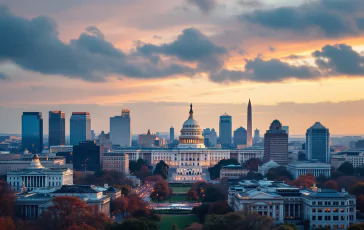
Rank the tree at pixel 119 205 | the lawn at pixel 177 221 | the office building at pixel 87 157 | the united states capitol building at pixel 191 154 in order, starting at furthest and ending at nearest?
1. the united states capitol building at pixel 191 154
2. the office building at pixel 87 157
3. the tree at pixel 119 205
4. the lawn at pixel 177 221

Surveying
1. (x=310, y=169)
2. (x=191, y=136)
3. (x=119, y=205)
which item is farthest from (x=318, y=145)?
(x=119, y=205)

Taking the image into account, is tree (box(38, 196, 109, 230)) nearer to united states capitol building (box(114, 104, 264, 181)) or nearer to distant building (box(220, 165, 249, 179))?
distant building (box(220, 165, 249, 179))

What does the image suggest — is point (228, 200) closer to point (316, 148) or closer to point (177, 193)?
point (177, 193)

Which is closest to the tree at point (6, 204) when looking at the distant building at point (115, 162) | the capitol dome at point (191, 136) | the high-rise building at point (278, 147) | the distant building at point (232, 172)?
Result: the distant building at point (232, 172)

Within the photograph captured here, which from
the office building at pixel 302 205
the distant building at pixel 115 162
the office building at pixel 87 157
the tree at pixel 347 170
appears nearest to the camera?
the office building at pixel 302 205

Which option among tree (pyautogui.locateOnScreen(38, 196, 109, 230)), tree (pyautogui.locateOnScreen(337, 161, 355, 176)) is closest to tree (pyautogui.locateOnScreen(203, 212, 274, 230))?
tree (pyautogui.locateOnScreen(38, 196, 109, 230))

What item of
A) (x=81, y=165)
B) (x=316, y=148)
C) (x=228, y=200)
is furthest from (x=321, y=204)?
(x=316, y=148)

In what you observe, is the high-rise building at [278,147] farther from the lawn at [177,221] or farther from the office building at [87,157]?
the lawn at [177,221]

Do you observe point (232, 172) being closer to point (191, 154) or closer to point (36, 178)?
point (36, 178)
